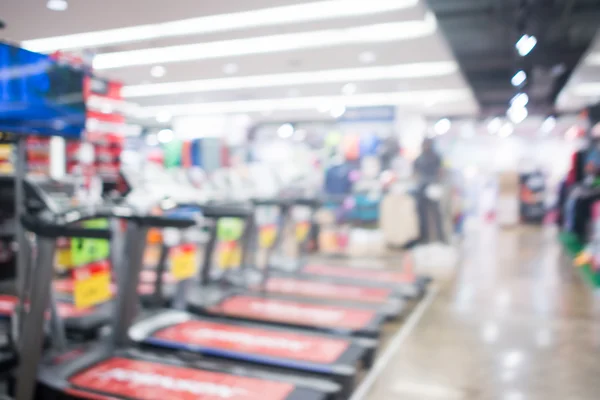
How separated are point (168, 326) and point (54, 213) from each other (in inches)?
63.4

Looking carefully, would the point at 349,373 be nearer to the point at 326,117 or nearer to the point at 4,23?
the point at 4,23

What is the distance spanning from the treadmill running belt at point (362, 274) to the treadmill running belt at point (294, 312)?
62.3 inches

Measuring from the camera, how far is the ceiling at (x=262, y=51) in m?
2.65

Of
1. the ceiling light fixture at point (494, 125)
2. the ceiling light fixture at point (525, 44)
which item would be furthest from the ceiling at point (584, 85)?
the ceiling light fixture at point (494, 125)

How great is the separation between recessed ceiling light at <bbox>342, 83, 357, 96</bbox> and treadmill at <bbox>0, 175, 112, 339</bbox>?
7.20 m

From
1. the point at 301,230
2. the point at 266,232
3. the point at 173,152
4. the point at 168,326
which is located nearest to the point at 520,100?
the point at 301,230

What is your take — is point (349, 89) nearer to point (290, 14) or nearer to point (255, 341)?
point (290, 14)

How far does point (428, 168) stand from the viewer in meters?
9.02

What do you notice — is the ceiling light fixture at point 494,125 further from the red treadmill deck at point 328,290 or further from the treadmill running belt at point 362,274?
the red treadmill deck at point 328,290

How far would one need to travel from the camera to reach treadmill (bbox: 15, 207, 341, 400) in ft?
9.38

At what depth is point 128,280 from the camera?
354 cm

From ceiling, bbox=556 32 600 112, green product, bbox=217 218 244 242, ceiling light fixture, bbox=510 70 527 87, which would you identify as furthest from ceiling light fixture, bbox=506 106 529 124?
green product, bbox=217 218 244 242

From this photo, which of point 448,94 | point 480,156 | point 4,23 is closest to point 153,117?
point 4,23

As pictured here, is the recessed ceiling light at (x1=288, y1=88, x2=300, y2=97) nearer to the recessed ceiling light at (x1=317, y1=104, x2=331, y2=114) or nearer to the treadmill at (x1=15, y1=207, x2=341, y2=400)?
the recessed ceiling light at (x1=317, y1=104, x2=331, y2=114)
